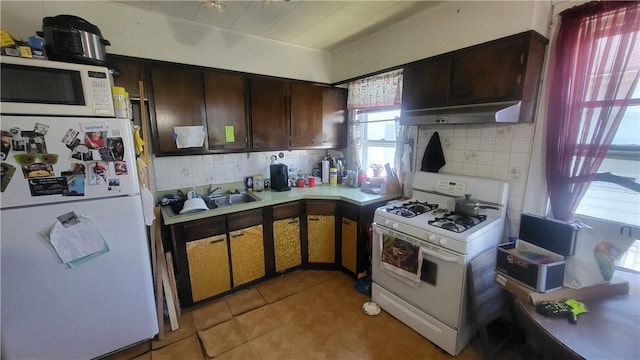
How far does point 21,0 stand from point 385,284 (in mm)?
3313

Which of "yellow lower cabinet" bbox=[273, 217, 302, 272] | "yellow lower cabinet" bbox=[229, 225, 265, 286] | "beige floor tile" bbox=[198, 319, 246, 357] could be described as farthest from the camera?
"yellow lower cabinet" bbox=[273, 217, 302, 272]

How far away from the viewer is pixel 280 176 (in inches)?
106

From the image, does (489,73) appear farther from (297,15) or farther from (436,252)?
(297,15)

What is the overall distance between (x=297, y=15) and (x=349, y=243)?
2.14 m

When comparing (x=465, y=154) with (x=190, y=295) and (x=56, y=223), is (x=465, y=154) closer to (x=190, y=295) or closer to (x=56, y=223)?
(x=190, y=295)

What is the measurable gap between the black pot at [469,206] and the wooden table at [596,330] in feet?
2.41

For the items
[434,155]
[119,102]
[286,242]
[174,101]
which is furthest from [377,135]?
[119,102]

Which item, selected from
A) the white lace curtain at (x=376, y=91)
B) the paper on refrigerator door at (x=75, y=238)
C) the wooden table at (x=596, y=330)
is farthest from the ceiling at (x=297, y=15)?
the wooden table at (x=596, y=330)

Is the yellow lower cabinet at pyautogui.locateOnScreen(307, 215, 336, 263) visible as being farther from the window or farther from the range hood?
the range hood

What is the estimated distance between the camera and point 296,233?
2.59m

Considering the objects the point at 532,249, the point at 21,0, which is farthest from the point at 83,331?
the point at 532,249

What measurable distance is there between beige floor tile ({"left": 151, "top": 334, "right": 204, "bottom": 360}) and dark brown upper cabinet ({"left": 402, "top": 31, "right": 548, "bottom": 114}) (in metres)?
2.53

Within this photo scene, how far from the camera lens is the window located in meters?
2.74

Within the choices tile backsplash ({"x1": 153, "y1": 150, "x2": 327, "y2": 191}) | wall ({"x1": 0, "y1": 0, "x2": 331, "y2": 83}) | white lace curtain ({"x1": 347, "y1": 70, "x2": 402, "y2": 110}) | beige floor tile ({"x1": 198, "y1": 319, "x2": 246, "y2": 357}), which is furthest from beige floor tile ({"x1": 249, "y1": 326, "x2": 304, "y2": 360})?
wall ({"x1": 0, "y1": 0, "x2": 331, "y2": 83})
